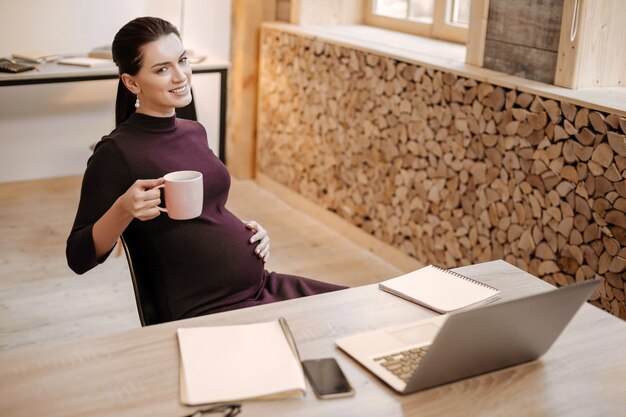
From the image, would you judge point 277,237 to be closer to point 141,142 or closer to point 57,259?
point 57,259

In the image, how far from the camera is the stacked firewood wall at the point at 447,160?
264 cm

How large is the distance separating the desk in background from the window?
0.88 meters

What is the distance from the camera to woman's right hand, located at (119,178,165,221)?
163 cm

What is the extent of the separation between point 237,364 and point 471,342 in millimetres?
375

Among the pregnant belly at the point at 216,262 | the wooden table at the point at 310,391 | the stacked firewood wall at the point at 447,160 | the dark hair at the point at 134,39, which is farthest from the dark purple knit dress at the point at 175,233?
the stacked firewood wall at the point at 447,160

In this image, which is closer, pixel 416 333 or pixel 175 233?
pixel 416 333

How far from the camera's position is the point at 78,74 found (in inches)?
149

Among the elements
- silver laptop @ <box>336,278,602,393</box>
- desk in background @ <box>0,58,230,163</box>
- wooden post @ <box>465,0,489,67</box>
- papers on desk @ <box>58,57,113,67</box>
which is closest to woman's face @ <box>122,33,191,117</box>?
silver laptop @ <box>336,278,602,393</box>

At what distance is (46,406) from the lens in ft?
3.94

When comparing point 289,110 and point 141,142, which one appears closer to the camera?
point 141,142

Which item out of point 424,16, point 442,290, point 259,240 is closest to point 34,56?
point 424,16

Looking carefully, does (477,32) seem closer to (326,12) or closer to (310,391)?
(326,12)

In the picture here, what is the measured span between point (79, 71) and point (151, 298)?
223cm

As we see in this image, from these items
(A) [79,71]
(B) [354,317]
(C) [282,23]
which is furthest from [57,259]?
(B) [354,317]
